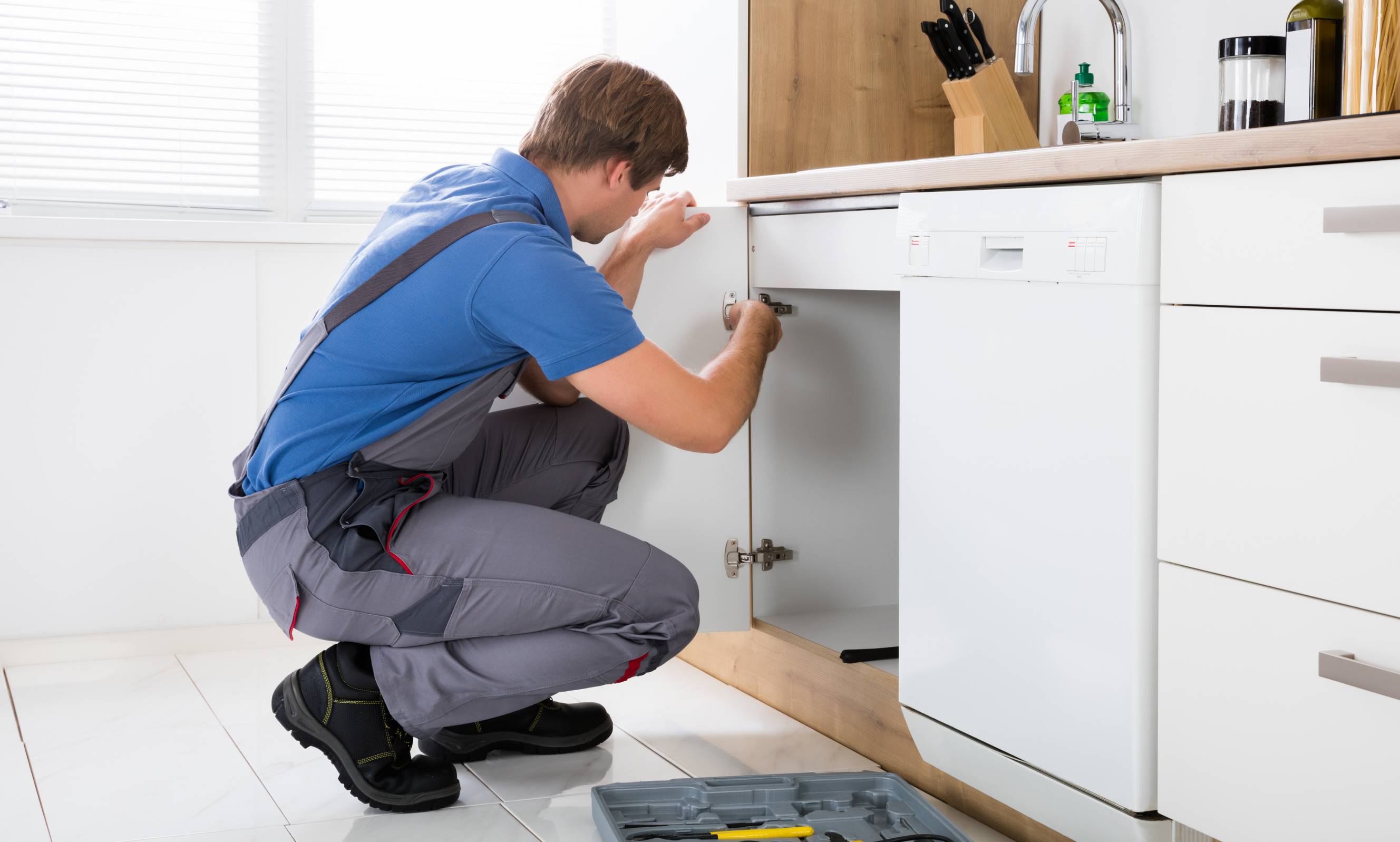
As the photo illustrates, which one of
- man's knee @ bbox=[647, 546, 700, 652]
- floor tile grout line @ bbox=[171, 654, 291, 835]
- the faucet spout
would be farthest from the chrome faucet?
floor tile grout line @ bbox=[171, 654, 291, 835]

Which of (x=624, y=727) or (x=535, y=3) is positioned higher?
(x=535, y=3)

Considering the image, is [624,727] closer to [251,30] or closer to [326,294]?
[326,294]

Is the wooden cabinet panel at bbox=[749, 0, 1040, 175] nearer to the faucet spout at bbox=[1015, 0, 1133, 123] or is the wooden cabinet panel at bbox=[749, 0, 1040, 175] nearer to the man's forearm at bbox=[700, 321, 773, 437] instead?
the faucet spout at bbox=[1015, 0, 1133, 123]

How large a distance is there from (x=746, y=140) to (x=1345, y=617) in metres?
1.34

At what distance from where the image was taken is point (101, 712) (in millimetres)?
2094

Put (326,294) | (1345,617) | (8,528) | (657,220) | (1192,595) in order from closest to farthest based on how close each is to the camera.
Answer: (1345,617), (1192,595), (657,220), (8,528), (326,294)

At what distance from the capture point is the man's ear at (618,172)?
5.52 feet

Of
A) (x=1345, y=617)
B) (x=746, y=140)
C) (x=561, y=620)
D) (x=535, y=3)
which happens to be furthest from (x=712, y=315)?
(x=535, y=3)

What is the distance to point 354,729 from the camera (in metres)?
1.68

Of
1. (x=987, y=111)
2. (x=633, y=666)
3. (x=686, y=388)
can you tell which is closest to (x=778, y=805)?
(x=633, y=666)

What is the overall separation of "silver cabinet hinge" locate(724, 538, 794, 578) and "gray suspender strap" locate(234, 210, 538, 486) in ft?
2.28

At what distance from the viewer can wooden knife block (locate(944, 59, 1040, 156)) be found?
2.18m

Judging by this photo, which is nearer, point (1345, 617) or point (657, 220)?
point (1345, 617)

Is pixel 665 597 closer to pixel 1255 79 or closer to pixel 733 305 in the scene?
pixel 733 305
